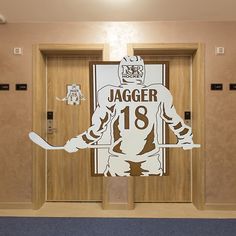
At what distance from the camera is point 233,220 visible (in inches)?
116

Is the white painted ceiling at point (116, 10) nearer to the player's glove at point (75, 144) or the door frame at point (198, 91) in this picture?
the door frame at point (198, 91)

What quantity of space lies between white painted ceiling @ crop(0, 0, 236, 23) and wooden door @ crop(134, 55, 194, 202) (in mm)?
560

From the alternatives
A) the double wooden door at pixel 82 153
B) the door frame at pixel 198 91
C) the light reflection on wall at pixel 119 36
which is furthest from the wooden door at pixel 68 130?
the door frame at pixel 198 91

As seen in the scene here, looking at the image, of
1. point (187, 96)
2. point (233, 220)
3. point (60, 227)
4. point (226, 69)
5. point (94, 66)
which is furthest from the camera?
point (187, 96)

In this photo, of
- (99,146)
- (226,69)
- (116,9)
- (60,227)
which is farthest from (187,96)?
(60,227)

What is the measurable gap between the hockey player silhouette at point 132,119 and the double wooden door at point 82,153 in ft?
5.22

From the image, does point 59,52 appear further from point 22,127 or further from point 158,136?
point 158,136

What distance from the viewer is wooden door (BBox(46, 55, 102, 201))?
141 inches

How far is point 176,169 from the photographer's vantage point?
144 inches

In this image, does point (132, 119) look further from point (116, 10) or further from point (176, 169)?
point (176, 169)

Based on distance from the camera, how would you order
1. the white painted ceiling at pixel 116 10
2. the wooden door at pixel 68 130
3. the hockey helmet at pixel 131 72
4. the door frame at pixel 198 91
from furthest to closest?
the wooden door at pixel 68 130
the door frame at pixel 198 91
the white painted ceiling at pixel 116 10
the hockey helmet at pixel 131 72

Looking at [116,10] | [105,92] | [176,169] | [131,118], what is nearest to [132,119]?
[131,118]

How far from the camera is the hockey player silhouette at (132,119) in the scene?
2.02 meters

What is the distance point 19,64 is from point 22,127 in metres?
0.76
